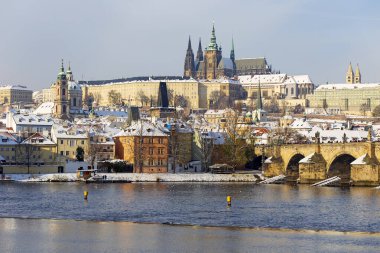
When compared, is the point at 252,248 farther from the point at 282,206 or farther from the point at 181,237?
the point at 282,206

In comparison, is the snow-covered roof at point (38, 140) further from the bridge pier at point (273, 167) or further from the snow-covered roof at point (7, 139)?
the bridge pier at point (273, 167)

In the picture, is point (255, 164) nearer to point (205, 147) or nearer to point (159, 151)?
point (205, 147)

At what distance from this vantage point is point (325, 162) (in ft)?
250

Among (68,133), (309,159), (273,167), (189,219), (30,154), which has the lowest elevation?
(189,219)

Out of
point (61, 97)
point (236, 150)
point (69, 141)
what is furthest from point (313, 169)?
point (61, 97)

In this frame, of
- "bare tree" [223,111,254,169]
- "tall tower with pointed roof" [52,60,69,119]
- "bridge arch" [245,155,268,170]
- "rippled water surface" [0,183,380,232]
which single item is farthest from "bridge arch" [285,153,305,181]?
"tall tower with pointed roof" [52,60,69,119]

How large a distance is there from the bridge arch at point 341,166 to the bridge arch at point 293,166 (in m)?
5.66

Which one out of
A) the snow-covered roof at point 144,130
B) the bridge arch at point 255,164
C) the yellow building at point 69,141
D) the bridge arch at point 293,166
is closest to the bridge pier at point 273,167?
the bridge arch at point 293,166

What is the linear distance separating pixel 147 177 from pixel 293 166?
14047 mm

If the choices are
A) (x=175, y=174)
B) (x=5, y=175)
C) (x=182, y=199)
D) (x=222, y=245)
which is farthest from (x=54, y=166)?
(x=222, y=245)

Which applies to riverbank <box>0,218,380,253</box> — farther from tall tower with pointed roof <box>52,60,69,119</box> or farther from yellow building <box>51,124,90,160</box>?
tall tower with pointed roof <box>52,60,69,119</box>

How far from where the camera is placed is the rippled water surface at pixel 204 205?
148 feet

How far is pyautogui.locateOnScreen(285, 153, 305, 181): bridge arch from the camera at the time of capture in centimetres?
8256

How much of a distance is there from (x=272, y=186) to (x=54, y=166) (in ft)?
70.5
